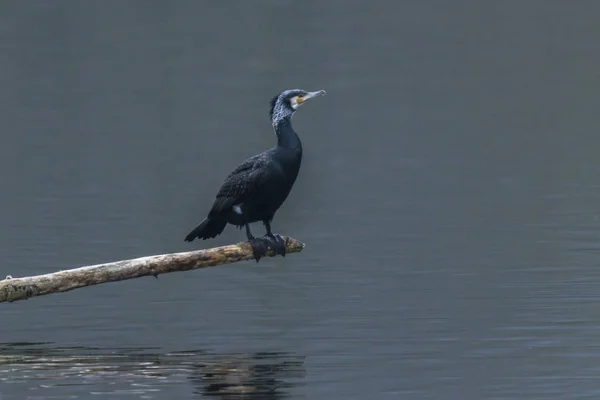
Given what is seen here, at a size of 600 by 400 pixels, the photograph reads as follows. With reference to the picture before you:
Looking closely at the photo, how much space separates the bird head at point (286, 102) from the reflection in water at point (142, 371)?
8.74ft

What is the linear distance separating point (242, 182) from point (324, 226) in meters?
7.56

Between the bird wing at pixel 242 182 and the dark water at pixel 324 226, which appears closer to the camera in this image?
the dark water at pixel 324 226

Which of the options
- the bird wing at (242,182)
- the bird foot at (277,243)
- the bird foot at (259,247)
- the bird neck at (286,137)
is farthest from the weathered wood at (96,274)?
the bird neck at (286,137)

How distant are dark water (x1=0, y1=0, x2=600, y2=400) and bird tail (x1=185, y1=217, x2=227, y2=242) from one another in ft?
2.66

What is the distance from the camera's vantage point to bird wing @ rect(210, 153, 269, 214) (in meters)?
14.8

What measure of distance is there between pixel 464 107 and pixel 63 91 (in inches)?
475

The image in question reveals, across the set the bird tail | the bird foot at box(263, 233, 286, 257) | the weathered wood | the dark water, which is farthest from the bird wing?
the weathered wood

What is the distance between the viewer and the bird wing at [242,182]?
1477cm

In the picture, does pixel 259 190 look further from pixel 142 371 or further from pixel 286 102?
pixel 142 371

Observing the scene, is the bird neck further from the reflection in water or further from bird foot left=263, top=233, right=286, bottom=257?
the reflection in water

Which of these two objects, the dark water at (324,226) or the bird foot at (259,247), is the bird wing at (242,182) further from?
the dark water at (324,226)

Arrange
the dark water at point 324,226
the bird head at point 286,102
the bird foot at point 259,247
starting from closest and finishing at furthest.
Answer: the dark water at point 324,226, the bird foot at point 259,247, the bird head at point 286,102

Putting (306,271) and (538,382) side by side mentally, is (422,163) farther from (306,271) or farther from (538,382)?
(538,382)

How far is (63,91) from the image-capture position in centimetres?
4812
